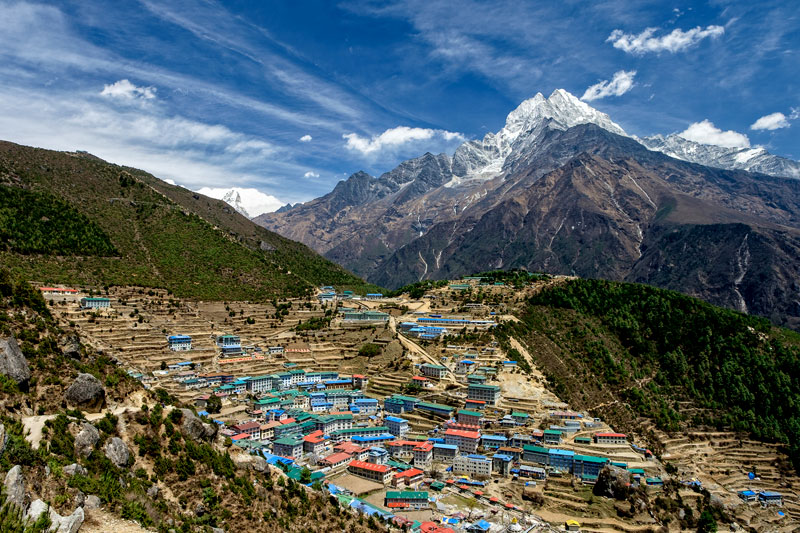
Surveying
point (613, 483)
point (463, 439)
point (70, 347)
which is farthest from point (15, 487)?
point (613, 483)

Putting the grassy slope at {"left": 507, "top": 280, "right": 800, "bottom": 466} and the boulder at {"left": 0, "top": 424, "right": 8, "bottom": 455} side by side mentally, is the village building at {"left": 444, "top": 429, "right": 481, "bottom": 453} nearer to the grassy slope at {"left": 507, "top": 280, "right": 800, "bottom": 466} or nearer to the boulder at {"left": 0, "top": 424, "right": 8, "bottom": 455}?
the grassy slope at {"left": 507, "top": 280, "right": 800, "bottom": 466}

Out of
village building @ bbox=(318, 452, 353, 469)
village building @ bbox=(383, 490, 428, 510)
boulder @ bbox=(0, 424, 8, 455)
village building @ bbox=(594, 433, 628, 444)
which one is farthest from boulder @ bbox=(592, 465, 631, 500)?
boulder @ bbox=(0, 424, 8, 455)

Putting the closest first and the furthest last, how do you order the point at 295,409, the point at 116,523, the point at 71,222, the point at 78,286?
the point at 116,523, the point at 295,409, the point at 78,286, the point at 71,222

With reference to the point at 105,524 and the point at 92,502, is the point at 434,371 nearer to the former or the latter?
the point at 92,502

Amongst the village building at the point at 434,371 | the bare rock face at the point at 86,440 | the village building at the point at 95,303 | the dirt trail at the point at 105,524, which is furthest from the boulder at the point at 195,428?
the village building at the point at 95,303

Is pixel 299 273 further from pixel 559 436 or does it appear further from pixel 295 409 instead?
pixel 559 436

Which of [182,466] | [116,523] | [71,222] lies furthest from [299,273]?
[116,523]
